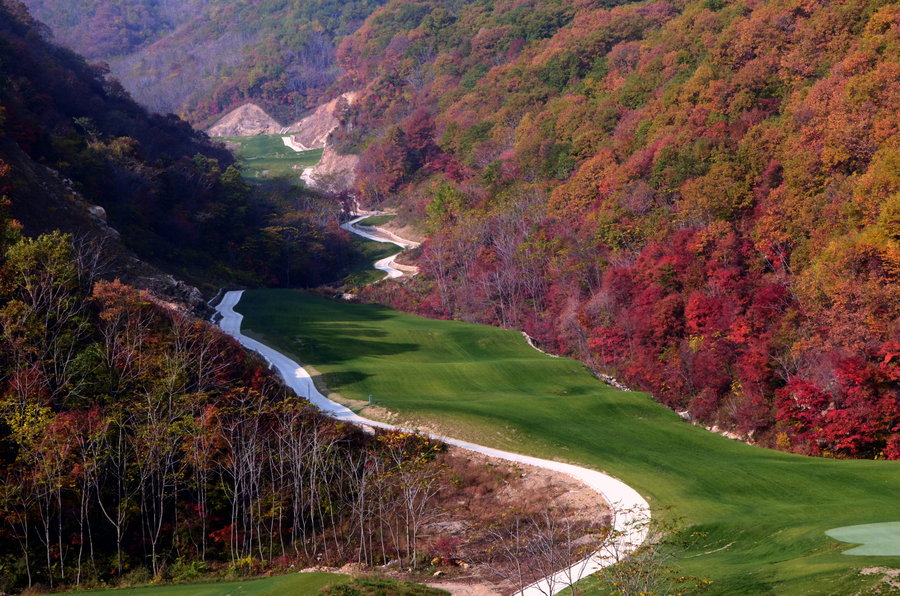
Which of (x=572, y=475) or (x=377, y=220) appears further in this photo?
(x=377, y=220)

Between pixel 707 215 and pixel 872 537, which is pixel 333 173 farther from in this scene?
pixel 872 537

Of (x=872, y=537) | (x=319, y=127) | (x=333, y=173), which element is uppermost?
(x=319, y=127)

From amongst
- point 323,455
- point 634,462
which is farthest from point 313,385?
point 634,462

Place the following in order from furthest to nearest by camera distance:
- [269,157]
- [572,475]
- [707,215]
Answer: [269,157] < [707,215] < [572,475]

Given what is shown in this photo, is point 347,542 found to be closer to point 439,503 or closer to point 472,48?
point 439,503

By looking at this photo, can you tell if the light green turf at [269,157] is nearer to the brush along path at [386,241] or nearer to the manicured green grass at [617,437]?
the brush along path at [386,241]

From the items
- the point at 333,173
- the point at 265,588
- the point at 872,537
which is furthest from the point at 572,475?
the point at 333,173
